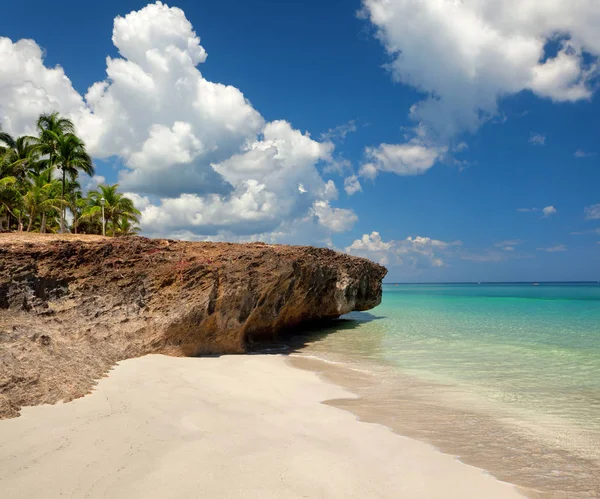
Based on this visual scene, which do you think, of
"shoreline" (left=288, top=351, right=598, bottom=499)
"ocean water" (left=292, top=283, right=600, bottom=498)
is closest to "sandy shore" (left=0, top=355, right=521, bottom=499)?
"shoreline" (left=288, top=351, right=598, bottom=499)

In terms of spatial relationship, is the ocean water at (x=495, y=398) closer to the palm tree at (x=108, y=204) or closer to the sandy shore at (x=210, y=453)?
the sandy shore at (x=210, y=453)

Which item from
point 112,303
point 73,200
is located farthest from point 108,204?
point 112,303

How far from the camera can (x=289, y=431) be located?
18.6 ft

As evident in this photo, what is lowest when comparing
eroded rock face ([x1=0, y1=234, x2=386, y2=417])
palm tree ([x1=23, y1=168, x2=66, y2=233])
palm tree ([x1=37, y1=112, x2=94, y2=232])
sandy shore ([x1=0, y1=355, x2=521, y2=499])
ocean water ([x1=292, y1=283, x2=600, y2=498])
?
ocean water ([x1=292, y1=283, x2=600, y2=498])

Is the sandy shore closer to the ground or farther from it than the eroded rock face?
closer to the ground

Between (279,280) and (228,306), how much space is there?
3.03 m

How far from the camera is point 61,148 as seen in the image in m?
→ 34.6

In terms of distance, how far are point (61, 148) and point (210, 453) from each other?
125 ft

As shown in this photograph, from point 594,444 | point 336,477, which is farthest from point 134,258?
point 594,444

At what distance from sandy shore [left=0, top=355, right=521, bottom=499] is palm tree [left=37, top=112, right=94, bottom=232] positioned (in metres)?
34.3

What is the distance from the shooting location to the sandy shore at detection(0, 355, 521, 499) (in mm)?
3855

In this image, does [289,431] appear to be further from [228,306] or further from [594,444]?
[228,306]

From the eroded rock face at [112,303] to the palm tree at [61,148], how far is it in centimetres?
2702

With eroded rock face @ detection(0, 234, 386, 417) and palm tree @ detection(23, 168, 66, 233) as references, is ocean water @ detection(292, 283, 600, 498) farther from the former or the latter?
palm tree @ detection(23, 168, 66, 233)
